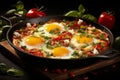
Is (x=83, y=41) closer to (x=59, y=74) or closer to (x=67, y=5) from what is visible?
(x=59, y=74)

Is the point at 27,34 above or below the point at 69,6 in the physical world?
below

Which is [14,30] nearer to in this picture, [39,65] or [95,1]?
[39,65]

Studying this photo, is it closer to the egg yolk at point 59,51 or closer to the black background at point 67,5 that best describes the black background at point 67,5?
the black background at point 67,5

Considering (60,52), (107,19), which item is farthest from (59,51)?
(107,19)

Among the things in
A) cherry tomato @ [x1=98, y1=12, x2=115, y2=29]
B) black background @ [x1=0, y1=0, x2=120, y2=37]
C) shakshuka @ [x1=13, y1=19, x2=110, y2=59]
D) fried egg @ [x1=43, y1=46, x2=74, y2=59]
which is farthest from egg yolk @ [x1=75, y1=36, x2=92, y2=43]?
black background @ [x1=0, y1=0, x2=120, y2=37]

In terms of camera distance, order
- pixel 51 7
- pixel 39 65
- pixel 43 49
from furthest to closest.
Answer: pixel 51 7
pixel 43 49
pixel 39 65

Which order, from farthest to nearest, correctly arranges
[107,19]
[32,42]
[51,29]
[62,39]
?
1. [107,19]
2. [51,29]
3. [62,39]
4. [32,42]

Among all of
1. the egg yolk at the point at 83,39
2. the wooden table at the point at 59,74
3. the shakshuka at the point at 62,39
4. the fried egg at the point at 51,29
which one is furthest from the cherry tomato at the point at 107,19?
the wooden table at the point at 59,74

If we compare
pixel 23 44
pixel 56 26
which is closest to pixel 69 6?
pixel 56 26
